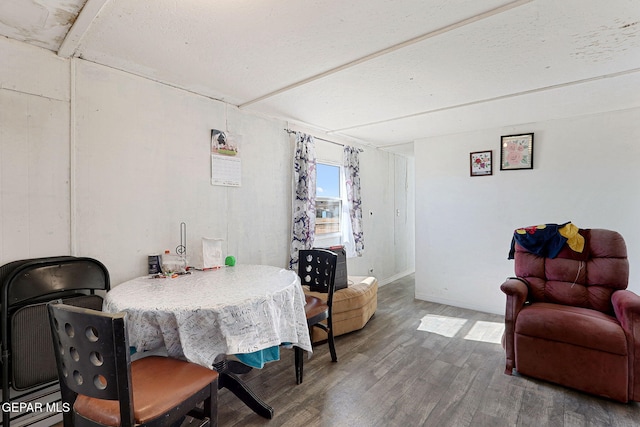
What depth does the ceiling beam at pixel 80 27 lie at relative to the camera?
1534mm

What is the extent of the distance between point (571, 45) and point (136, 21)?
8.63ft

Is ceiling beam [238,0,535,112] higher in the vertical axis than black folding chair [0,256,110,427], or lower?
higher

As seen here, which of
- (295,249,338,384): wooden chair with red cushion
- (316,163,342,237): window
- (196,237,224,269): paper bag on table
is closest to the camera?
(295,249,338,384): wooden chair with red cushion

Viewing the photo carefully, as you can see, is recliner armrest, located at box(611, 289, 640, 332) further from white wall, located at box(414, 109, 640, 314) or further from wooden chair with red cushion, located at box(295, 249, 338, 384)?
wooden chair with red cushion, located at box(295, 249, 338, 384)

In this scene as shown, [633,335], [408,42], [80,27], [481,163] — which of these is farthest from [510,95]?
[80,27]

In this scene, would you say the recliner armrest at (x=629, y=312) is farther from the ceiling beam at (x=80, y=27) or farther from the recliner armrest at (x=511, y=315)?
the ceiling beam at (x=80, y=27)

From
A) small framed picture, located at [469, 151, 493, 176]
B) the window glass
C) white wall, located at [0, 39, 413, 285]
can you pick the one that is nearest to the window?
the window glass

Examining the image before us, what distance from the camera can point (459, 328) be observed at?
3463 millimetres

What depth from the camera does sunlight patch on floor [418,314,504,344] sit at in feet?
10.5

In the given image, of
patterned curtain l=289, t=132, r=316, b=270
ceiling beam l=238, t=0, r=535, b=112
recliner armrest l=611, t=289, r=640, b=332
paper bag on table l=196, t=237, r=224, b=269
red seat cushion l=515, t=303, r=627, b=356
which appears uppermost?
ceiling beam l=238, t=0, r=535, b=112

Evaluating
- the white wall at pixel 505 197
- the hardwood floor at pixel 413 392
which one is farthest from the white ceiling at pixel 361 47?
the hardwood floor at pixel 413 392

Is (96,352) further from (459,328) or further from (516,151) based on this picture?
(516,151)

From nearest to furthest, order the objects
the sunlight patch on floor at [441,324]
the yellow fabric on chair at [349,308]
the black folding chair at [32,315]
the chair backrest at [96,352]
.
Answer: the chair backrest at [96,352] → the black folding chair at [32,315] → the yellow fabric on chair at [349,308] → the sunlight patch on floor at [441,324]

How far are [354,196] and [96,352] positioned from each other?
367 centimetres
